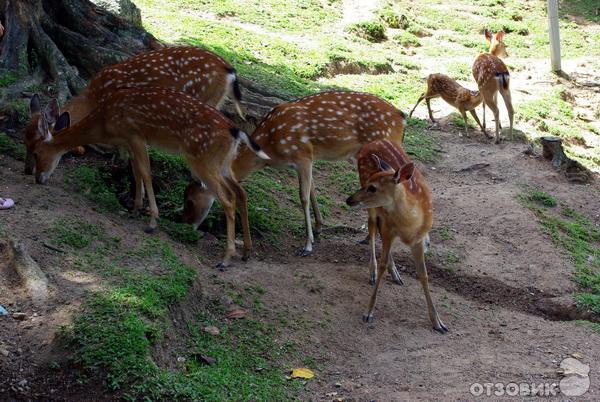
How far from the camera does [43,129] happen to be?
740 centimetres

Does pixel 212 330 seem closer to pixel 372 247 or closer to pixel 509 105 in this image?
pixel 372 247

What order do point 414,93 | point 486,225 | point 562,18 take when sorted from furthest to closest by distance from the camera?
1. point 562,18
2. point 414,93
3. point 486,225

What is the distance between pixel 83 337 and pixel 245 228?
7.98 feet

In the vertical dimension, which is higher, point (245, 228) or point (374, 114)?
point (374, 114)

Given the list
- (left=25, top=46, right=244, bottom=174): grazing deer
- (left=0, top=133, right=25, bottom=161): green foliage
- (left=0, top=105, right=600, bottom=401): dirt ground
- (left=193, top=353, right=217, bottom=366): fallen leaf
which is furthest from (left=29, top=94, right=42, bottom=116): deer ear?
(left=193, top=353, right=217, bottom=366): fallen leaf

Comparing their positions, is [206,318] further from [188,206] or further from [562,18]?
[562,18]

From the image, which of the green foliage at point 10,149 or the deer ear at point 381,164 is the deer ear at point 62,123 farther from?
the deer ear at point 381,164

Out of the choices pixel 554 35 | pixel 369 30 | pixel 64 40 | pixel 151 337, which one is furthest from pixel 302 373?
pixel 554 35

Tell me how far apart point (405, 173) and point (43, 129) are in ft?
10.5

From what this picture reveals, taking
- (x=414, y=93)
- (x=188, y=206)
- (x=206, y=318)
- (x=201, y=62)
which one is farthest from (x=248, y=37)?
(x=206, y=318)

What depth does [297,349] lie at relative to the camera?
5.97 meters

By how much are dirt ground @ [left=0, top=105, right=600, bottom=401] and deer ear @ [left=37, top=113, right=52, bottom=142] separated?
0.36m

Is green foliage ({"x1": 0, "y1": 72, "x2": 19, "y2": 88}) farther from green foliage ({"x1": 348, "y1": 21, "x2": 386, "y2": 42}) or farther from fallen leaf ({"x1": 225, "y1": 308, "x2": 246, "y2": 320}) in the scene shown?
green foliage ({"x1": 348, "y1": 21, "x2": 386, "y2": 42})

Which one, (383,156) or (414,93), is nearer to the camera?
(383,156)
